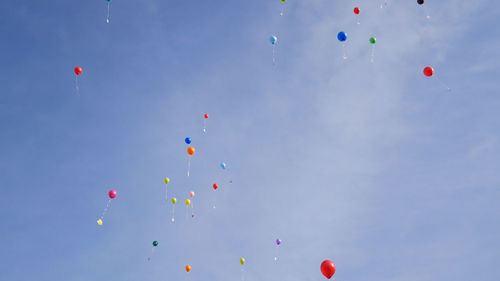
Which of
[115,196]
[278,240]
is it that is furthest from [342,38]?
[115,196]

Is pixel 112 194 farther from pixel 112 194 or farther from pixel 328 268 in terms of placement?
pixel 328 268

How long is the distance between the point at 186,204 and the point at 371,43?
419 inches

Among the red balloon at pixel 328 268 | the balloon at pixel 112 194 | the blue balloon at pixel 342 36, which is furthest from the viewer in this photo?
the balloon at pixel 112 194

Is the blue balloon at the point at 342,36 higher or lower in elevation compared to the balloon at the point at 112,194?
higher

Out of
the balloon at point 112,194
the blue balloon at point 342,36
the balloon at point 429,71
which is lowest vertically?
the balloon at point 112,194

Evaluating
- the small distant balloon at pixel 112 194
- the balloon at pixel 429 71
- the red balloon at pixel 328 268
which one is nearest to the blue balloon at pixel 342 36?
the balloon at pixel 429 71

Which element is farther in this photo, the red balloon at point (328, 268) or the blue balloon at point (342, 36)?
the blue balloon at point (342, 36)

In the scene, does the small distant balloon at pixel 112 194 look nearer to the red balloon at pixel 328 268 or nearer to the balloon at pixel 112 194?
the balloon at pixel 112 194

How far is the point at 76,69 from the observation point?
55.6ft

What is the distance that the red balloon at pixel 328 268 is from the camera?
1320cm

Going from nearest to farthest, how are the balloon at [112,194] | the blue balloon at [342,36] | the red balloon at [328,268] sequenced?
1. the red balloon at [328,268]
2. the blue balloon at [342,36]
3. the balloon at [112,194]

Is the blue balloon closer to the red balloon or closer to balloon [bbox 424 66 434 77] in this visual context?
balloon [bbox 424 66 434 77]

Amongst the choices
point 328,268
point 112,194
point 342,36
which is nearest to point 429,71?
point 342,36

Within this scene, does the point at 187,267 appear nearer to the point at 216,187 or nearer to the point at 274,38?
the point at 216,187
